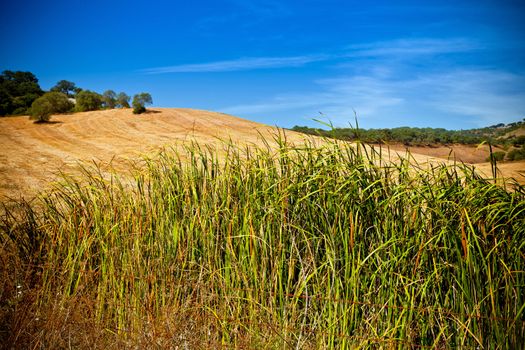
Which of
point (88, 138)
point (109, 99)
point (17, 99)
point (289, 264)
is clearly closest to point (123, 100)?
point (109, 99)

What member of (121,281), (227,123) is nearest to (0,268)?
(121,281)

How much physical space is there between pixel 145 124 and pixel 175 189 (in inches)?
800

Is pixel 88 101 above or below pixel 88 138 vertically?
above

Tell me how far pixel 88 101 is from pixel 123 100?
109 inches

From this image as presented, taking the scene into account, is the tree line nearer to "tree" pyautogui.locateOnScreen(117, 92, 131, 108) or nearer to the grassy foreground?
"tree" pyautogui.locateOnScreen(117, 92, 131, 108)

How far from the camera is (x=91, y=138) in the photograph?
18.2m

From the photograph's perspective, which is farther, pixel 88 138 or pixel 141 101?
pixel 141 101

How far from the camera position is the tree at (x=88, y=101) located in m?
28.9

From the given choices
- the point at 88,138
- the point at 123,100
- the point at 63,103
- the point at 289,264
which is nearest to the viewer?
the point at 289,264

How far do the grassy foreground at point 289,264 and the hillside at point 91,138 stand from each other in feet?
14.7

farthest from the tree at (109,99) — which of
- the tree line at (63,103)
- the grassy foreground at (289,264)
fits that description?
the grassy foreground at (289,264)

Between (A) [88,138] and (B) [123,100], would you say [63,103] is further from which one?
(A) [88,138]

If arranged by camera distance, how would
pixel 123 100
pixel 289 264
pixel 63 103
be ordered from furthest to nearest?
pixel 123 100
pixel 63 103
pixel 289 264

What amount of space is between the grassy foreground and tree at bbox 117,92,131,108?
29.2 m
